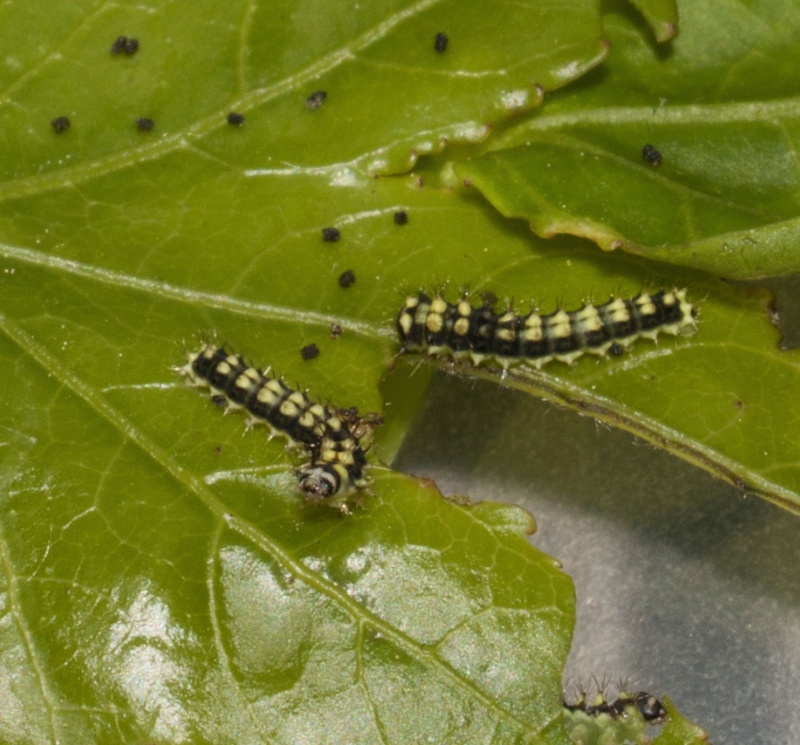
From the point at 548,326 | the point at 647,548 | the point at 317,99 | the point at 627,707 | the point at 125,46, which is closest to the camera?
the point at 125,46

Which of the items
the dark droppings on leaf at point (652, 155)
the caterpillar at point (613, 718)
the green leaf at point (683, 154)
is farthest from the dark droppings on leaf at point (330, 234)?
the caterpillar at point (613, 718)

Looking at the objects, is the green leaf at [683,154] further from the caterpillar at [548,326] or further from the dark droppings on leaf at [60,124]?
the dark droppings on leaf at [60,124]

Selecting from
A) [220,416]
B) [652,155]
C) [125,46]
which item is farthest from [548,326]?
[125,46]

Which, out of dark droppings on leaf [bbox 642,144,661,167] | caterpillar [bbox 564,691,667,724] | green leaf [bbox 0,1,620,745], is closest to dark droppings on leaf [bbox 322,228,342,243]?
green leaf [bbox 0,1,620,745]

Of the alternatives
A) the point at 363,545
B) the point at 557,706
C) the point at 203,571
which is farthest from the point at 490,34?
the point at 557,706

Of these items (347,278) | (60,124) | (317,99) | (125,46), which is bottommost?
(347,278)

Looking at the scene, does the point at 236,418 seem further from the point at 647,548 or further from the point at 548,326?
the point at 647,548

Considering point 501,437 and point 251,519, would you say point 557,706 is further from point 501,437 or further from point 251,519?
point 501,437
